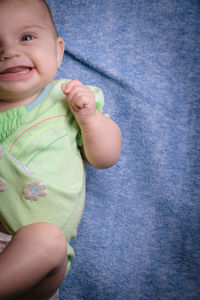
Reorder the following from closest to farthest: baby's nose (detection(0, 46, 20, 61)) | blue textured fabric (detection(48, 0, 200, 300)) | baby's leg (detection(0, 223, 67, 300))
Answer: baby's leg (detection(0, 223, 67, 300)), baby's nose (detection(0, 46, 20, 61)), blue textured fabric (detection(48, 0, 200, 300))

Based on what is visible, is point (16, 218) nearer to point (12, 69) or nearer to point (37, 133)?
point (37, 133)

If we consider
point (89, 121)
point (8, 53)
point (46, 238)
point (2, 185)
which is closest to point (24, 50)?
point (8, 53)

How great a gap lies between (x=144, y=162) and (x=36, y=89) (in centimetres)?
43

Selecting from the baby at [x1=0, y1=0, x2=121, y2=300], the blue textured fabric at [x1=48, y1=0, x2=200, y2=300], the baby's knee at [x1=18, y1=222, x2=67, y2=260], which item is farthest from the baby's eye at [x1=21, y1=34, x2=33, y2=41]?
the baby's knee at [x1=18, y1=222, x2=67, y2=260]

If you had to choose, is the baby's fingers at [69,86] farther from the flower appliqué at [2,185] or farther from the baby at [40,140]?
the flower appliqué at [2,185]

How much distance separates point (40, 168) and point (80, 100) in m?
0.21

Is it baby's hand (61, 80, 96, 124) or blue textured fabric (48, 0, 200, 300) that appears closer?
baby's hand (61, 80, 96, 124)

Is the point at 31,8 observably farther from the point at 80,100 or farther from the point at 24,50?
the point at 80,100

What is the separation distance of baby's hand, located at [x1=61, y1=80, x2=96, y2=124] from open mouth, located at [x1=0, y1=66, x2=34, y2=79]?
0.35 feet

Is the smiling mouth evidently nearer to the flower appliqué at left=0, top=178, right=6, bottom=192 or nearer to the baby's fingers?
the baby's fingers

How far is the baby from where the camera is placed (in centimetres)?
81

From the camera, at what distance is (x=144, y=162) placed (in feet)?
3.52

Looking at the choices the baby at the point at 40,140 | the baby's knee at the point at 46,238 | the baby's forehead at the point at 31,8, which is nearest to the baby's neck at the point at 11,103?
the baby at the point at 40,140

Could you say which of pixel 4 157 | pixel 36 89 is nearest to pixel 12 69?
pixel 36 89
